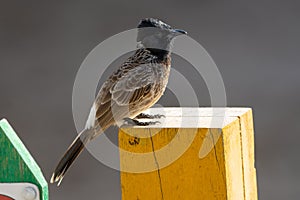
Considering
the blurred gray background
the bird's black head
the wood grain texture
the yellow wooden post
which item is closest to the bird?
the bird's black head

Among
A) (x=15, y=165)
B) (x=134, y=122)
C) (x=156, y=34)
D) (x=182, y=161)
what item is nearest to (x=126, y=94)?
(x=156, y=34)

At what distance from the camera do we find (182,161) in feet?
9.50

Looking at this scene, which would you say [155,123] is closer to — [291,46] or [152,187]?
[152,187]

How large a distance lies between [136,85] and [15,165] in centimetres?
148

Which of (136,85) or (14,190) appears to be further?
(136,85)

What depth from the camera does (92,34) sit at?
1080 centimetres

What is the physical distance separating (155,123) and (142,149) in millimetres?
213

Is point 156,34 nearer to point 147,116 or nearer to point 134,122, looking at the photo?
point 147,116

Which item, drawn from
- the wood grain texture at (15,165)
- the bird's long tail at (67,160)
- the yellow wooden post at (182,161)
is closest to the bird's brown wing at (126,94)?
the bird's long tail at (67,160)

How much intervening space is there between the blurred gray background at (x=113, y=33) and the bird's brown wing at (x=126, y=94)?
126 inches

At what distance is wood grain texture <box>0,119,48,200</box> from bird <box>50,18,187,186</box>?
920 millimetres

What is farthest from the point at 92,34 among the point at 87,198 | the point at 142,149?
the point at 142,149

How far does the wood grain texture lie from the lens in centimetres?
254

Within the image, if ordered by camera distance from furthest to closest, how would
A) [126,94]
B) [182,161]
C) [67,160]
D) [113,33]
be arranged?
[113,33]
[126,94]
[67,160]
[182,161]
